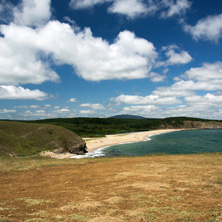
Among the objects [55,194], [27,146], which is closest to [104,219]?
[55,194]

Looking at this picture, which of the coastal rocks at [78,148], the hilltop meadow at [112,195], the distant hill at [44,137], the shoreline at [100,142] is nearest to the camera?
the hilltop meadow at [112,195]

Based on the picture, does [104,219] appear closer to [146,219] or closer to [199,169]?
[146,219]

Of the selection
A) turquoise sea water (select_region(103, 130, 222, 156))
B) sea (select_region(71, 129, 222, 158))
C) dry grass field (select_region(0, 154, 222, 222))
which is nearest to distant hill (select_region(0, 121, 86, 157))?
sea (select_region(71, 129, 222, 158))

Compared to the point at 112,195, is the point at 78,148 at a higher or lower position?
lower

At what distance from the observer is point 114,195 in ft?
47.3

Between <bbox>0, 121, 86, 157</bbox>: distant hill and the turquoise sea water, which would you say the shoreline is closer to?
the turquoise sea water

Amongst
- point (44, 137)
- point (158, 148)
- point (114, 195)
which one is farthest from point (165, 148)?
point (114, 195)

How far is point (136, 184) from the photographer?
1717cm

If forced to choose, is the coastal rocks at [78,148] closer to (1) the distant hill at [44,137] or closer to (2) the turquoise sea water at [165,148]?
(1) the distant hill at [44,137]

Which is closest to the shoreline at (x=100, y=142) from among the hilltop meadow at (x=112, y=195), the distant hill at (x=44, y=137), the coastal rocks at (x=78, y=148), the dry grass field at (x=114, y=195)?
the coastal rocks at (x=78, y=148)

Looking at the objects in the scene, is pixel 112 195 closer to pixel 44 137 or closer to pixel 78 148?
pixel 78 148

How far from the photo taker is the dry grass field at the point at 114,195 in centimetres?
1082

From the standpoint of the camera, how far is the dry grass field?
1082 cm

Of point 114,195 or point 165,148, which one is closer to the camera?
point 114,195
